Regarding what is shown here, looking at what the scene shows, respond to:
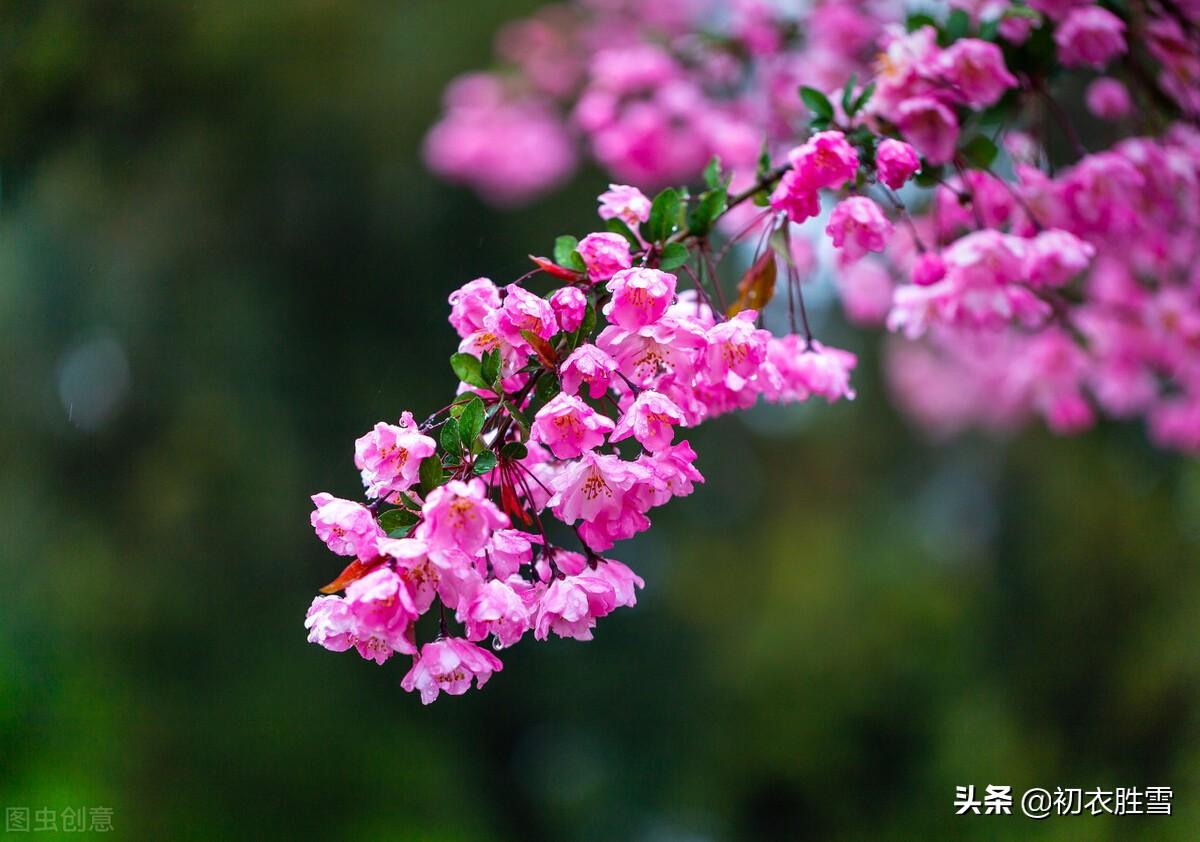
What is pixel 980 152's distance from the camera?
1.20 metres

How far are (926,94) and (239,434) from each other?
2.44 m

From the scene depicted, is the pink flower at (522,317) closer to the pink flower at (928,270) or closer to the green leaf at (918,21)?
the pink flower at (928,270)

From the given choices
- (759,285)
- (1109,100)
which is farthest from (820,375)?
(1109,100)

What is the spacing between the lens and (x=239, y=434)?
3062mm

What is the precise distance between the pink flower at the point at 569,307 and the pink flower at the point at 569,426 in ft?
0.28

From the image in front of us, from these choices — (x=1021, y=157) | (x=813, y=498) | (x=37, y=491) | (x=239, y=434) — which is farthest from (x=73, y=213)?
(x=813, y=498)

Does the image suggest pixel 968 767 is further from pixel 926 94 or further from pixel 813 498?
pixel 926 94

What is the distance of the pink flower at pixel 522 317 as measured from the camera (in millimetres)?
854

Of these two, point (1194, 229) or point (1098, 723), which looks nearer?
point (1194, 229)

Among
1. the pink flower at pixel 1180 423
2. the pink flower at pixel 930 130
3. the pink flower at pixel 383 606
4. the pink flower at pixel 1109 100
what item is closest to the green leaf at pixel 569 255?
the pink flower at pixel 383 606

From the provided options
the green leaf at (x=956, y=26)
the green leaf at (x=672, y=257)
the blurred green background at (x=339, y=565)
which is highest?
the green leaf at (x=956, y=26)

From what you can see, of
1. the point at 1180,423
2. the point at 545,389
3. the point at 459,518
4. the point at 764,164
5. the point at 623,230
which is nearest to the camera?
the point at 459,518

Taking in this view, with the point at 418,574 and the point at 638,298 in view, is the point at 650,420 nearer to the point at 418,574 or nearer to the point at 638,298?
the point at 638,298

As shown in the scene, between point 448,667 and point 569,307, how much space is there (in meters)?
0.33
